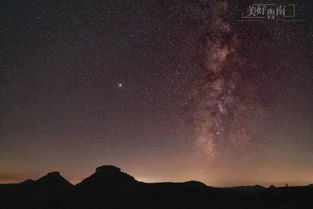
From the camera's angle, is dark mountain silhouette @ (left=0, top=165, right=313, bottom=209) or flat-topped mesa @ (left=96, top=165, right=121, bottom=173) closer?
dark mountain silhouette @ (left=0, top=165, right=313, bottom=209)

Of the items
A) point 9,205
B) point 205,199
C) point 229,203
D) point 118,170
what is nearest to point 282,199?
point 229,203

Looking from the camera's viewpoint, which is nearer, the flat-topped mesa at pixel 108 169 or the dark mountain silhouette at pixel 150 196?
the dark mountain silhouette at pixel 150 196

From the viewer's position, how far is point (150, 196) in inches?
5069

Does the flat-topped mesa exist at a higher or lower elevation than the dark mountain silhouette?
higher

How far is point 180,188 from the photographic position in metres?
131

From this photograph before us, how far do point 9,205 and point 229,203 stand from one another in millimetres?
97300

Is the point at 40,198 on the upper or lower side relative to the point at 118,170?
lower

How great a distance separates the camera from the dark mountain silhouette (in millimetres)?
101625

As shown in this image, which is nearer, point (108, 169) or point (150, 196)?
point (150, 196)

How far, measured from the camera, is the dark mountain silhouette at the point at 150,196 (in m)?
102

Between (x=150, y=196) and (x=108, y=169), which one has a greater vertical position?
(x=108, y=169)

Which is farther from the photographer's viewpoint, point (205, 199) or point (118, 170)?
point (118, 170)

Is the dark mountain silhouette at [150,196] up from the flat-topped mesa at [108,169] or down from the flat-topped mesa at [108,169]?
down

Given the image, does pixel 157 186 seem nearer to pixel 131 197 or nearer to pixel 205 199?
pixel 131 197
